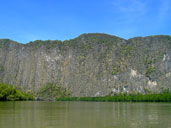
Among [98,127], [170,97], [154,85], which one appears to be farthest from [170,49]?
[98,127]

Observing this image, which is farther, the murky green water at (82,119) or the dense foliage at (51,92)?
the dense foliage at (51,92)

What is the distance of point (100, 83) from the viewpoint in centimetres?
19250

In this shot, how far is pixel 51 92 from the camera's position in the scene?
195875mm

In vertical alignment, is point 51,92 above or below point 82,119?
→ below

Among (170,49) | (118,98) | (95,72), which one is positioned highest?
(170,49)

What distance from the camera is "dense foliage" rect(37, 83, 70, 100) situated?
634 ft

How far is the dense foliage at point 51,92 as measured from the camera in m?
193

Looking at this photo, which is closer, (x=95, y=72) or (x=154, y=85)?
(x=154, y=85)

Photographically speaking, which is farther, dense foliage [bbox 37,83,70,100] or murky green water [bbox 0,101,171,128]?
dense foliage [bbox 37,83,70,100]

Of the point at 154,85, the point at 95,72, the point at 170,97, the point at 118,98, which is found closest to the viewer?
the point at 170,97

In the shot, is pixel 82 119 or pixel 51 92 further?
pixel 51 92

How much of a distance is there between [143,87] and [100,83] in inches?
1268

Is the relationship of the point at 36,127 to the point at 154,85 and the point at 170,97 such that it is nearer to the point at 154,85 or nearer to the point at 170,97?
the point at 170,97

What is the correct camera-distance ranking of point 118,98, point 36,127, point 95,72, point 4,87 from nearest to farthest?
1. point 36,127
2. point 4,87
3. point 118,98
4. point 95,72
